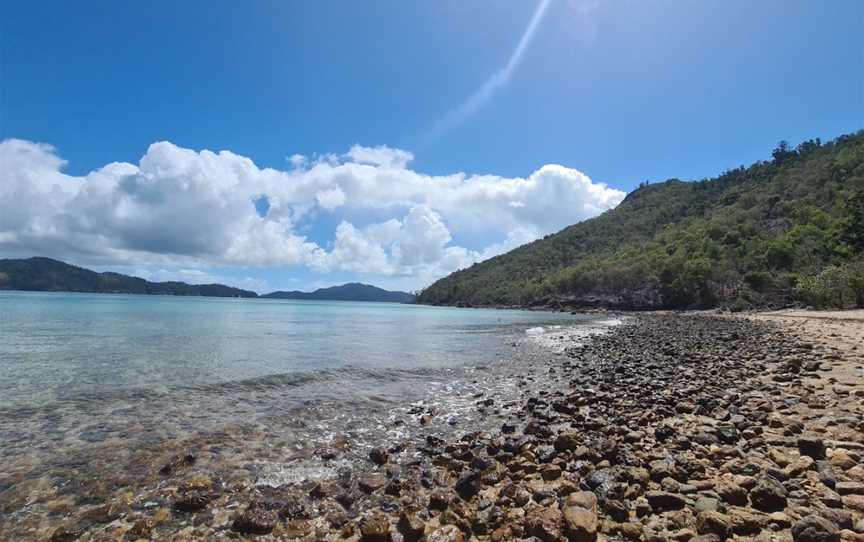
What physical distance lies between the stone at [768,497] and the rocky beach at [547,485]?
0.02 m

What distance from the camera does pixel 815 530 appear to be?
4.61m

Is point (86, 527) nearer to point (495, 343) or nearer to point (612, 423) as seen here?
point (612, 423)

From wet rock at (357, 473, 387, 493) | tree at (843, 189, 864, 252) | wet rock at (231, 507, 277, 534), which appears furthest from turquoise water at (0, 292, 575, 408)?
tree at (843, 189, 864, 252)

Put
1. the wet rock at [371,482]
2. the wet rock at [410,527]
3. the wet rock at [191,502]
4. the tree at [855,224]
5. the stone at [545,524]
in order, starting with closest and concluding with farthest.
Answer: the stone at [545,524]
the wet rock at [410,527]
the wet rock at [191,502]
the wet rock at [371,482]
the tree at [855,224]

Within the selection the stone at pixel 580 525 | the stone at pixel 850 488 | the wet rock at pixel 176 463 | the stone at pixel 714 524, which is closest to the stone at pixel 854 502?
the stone at pixel 850 488

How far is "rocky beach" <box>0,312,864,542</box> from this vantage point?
219 inches

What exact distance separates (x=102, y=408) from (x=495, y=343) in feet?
86.8

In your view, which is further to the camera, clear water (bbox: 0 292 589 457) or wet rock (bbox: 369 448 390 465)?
clear water (bbox: 0 292 589 457)

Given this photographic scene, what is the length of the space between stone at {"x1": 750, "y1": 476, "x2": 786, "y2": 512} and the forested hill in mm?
62309

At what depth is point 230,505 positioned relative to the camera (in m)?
6.91

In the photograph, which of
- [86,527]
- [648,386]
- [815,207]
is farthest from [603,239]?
[86,527]

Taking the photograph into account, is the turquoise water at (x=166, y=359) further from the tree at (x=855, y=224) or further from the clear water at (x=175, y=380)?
the tree at (x=855, y=224)

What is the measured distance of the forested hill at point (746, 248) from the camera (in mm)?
79562

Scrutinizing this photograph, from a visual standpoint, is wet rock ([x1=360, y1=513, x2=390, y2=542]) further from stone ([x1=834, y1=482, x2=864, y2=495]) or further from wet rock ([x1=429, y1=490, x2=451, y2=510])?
stone ([x1=834, y1=482, x2=864, y2=495])
